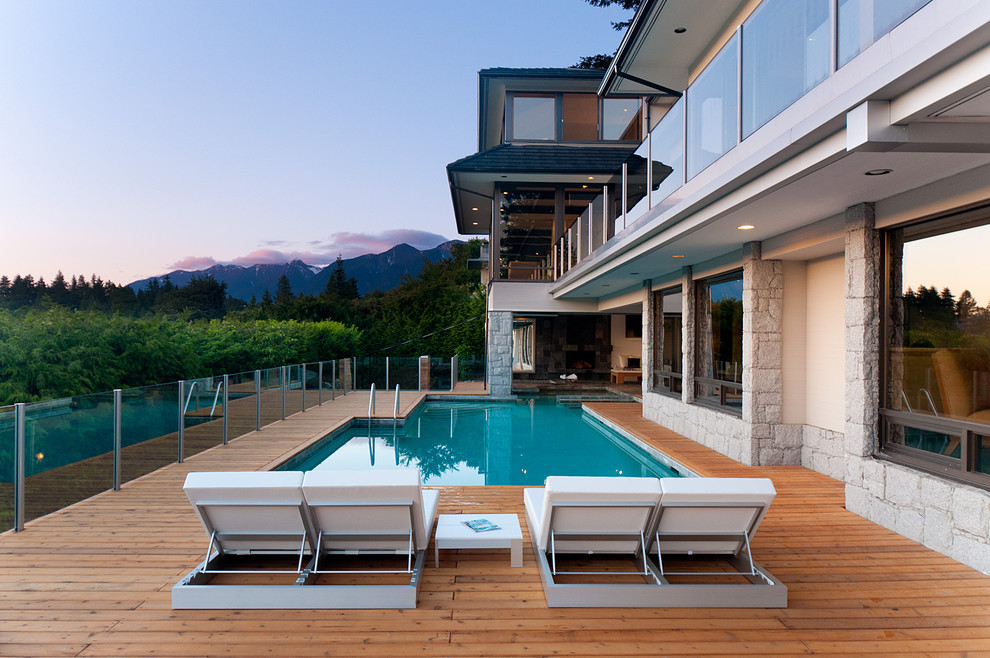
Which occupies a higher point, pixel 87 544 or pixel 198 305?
pixel 198 305

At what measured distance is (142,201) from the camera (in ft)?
94.7

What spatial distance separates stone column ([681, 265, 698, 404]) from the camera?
31.2 ft

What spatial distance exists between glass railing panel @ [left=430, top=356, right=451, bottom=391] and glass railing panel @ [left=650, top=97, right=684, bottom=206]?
1142 centimetres

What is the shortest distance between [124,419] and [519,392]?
12415 mm

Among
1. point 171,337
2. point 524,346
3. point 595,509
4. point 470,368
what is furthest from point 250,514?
point 524,346

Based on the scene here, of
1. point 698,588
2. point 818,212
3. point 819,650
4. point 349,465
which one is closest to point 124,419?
point 349,465

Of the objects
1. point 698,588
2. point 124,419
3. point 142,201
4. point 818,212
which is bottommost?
point 698,588

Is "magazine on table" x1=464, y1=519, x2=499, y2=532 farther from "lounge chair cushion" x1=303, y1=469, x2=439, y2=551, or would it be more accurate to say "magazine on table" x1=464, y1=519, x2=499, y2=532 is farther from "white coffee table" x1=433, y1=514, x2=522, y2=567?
"lounge chair cushion" x1=303, y1=469, x2=439, y2=551

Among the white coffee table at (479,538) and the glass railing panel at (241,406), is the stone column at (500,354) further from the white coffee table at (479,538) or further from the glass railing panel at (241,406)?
the white coffee table at (479,538)

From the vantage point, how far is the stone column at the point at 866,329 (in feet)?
17.0

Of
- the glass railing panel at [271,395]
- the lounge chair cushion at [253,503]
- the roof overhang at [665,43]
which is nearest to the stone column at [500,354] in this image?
the glass railing panel at [271,395]

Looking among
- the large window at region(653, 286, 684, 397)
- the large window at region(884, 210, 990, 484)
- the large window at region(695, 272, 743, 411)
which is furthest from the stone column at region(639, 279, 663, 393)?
the large window at region(884, 210, 990, 484)

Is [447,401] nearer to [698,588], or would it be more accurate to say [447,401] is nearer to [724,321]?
[724,321]

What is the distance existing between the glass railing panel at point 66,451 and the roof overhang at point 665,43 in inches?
298
